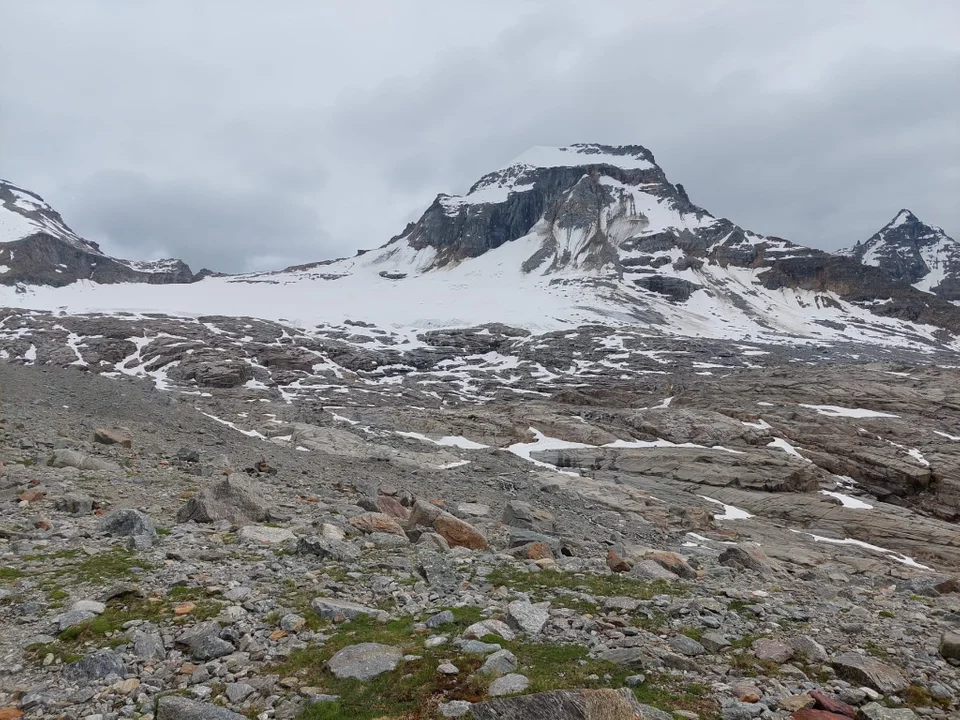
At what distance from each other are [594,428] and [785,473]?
17.5 meters

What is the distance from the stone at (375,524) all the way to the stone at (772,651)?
1057 centimetres

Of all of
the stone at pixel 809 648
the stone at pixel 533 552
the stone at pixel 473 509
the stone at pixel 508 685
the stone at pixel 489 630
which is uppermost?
the stone at pixel 508 685

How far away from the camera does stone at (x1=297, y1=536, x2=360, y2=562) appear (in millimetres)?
13695

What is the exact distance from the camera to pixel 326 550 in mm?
13758

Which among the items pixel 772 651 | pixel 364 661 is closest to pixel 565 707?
pixel 364 661

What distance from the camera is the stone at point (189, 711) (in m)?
6.56

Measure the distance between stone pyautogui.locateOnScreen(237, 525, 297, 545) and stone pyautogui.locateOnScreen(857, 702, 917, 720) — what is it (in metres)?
12.6

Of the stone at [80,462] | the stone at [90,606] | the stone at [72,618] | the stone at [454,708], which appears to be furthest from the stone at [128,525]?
the stone at [454,708]

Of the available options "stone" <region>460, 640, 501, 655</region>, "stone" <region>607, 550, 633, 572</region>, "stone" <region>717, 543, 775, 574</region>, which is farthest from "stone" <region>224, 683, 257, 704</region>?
"stone" <region>717, 543, 775, 574</region>

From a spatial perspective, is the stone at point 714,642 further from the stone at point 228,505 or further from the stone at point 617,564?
the stone at point 228,505

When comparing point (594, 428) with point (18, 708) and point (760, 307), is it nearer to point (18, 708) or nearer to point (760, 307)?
point (18, 708)

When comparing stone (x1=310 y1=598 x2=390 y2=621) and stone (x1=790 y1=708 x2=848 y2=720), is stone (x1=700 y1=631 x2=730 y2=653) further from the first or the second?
stone (x1=310 y1=598 x2=390 y2=621)

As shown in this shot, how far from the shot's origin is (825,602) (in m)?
12.7

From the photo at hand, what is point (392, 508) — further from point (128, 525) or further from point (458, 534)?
point (128, 525)
